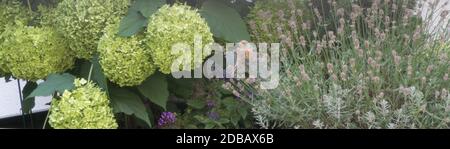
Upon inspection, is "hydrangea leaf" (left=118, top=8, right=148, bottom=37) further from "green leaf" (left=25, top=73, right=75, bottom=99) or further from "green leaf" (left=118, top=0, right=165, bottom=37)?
"green leaf" (left=25, top=73, right=75, bottom=99)

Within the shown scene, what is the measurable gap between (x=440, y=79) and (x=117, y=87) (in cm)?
100

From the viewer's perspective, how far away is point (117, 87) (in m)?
1.86

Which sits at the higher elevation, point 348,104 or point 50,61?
point 50,61

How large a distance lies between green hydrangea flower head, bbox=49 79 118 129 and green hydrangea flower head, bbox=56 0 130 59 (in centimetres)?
17

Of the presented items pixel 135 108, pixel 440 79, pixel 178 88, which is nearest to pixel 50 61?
pixel 135 108

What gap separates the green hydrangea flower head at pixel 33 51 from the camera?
1.84 metres

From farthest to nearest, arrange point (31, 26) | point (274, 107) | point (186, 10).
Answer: point (31, 26) < point (274, 107) < point (186, 10)

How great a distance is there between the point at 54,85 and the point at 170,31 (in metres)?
0.38

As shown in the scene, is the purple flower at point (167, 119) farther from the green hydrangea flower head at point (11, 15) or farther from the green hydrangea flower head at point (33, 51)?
the green hydrangea flower head at point (11, 15)

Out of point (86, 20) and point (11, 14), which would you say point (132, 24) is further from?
point (11, 14)

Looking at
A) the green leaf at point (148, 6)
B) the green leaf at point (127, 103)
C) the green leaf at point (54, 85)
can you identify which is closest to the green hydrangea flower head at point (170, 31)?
the green leaf at point (148, 6)

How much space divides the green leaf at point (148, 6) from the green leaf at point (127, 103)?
27cm

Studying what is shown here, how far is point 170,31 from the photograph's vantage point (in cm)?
166

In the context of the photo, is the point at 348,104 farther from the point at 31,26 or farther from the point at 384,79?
the point at 31,26
